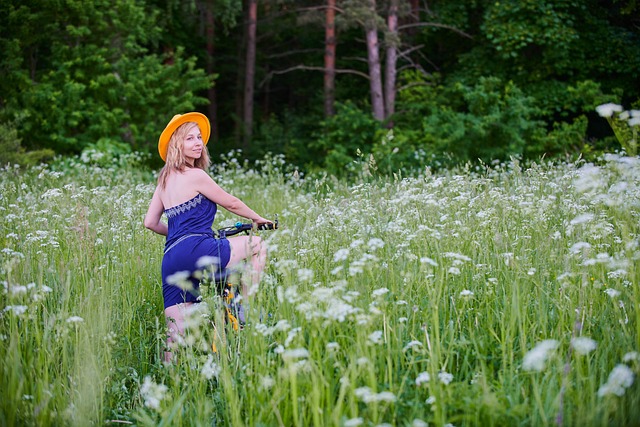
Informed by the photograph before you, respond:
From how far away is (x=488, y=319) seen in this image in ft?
11.7

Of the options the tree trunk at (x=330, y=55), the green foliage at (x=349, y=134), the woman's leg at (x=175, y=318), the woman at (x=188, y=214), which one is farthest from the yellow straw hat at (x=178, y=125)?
the tree trunk at (x=330, y=55)

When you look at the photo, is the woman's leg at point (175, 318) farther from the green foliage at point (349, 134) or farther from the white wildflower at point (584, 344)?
the green foliage at point (349, 134)

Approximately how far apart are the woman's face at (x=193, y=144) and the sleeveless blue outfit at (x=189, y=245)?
1.27ft

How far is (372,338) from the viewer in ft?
9.07

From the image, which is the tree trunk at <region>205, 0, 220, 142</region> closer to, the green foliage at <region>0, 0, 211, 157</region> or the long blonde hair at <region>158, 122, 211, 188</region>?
the green foliage at <region>0, 0, 211, 157</region>

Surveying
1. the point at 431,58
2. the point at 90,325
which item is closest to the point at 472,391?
the point at 90,325

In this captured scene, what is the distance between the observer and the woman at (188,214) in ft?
14.3

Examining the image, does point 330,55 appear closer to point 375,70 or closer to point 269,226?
point 375,70

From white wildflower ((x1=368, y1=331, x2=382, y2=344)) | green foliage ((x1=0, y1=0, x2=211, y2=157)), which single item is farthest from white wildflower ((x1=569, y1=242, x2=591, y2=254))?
green foliage ((x1=0, y1=0, x2=211, y2=157))

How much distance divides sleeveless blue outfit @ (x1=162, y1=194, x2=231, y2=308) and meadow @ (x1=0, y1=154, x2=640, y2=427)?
354 millimetres

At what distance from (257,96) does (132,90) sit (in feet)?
50.1

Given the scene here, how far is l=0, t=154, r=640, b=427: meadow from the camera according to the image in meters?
2.78

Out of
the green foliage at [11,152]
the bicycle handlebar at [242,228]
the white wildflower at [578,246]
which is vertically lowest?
the white wildflower at [578,246]

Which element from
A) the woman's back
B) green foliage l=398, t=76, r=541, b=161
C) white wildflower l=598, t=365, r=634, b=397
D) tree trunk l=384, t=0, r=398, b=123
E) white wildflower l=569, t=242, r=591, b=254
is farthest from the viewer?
tree trunk l=384, t=0, r=398, b=123
